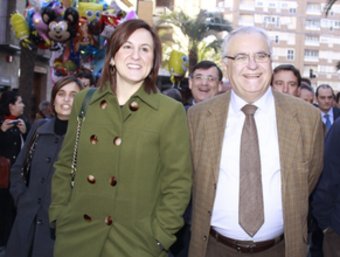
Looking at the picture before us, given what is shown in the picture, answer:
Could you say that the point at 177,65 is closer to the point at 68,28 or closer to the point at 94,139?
the point at 68,28

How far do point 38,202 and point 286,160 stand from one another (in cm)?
213

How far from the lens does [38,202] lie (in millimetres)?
4348

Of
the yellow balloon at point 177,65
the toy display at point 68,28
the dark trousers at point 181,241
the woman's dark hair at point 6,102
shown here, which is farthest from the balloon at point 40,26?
the dark trousers at point 181,241

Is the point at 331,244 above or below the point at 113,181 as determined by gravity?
below

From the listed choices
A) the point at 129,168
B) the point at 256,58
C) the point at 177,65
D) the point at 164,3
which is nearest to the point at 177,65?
the point at 177,65

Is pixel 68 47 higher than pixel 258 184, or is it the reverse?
pixel 68 47

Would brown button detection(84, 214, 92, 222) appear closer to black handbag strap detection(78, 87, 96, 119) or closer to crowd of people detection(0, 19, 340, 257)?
crowd of people detection(0, 19, 340, 257)

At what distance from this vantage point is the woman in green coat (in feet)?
9.86

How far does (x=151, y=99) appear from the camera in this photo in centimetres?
313

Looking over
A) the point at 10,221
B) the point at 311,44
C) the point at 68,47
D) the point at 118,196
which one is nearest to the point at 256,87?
the point at 118,196

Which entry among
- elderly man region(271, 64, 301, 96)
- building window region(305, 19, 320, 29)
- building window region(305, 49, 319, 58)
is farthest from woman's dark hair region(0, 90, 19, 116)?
building window region(305, 19, 320, 29)

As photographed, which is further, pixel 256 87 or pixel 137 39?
pixel 256 87

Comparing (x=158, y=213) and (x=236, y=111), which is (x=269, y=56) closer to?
(x=236, y=111)

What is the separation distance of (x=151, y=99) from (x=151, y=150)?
0.31 meters
